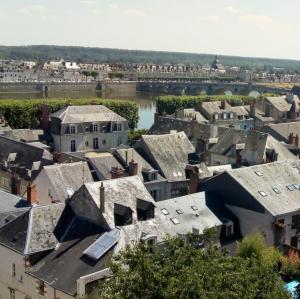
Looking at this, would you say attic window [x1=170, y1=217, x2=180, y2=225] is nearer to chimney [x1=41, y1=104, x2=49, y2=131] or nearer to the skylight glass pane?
the skylight glass pane

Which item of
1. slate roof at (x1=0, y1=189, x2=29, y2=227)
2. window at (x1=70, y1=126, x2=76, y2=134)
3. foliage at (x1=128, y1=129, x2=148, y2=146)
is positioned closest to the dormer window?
window at (x1=70, y1=126, x2=76, y2=134)

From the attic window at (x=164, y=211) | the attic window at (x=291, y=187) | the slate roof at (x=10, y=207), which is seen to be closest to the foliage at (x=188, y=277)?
the attic window at (x=164, y=211)

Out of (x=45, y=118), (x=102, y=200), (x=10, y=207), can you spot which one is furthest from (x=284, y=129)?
(x=102, y=200)

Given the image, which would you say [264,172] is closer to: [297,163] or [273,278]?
[297,163]

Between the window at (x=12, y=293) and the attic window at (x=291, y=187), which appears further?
the attic window at (x=291, y=187)

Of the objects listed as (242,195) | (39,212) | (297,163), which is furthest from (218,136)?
(39,212)

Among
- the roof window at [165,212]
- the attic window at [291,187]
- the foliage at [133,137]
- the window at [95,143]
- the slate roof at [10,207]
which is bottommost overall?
the foliage at [133,137]

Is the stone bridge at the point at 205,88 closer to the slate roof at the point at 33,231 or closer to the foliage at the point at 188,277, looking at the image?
the slate roof at the point at 33,231
